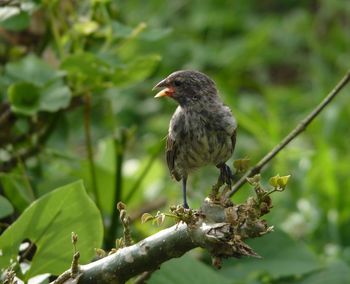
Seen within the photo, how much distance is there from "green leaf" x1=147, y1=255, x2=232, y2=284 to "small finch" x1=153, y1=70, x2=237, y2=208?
28 cm

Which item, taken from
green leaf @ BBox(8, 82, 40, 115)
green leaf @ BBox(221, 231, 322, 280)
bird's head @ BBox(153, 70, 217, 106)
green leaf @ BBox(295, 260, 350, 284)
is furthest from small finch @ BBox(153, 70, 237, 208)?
green leaf @ BBox(295, 260, 350, 284)

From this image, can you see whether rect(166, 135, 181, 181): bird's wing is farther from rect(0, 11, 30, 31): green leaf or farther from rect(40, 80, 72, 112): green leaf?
rect(0, 11, 30, 31): green leaf

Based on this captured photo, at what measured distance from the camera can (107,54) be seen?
2.85m

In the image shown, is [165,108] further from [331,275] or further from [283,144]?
[283,144]

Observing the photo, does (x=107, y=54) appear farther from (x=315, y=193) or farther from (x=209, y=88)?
(x=315, y=193)

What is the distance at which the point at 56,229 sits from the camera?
2209 millimetres

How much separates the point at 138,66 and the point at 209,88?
0.41 m

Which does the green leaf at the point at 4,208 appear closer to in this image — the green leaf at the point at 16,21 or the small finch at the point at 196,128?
the small finch at the point at 196,128

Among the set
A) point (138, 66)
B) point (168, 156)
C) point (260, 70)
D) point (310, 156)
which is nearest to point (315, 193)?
point (310, 156)

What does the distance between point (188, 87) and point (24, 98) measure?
1.80 ft

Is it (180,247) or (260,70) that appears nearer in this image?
(180,247)

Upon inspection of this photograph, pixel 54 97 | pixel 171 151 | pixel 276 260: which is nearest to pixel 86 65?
pixel 54 97

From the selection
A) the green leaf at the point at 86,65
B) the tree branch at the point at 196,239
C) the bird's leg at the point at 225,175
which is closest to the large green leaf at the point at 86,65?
the green leaf at the point at 86,65

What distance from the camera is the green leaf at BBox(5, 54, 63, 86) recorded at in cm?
290
